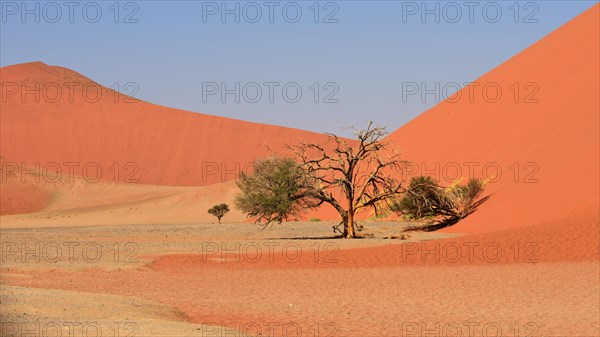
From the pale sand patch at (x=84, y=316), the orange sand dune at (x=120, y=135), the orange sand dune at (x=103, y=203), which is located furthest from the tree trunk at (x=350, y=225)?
the orange sand dune at (x=120, y=135)

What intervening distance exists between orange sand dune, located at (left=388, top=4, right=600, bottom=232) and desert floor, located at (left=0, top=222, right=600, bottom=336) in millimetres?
5770

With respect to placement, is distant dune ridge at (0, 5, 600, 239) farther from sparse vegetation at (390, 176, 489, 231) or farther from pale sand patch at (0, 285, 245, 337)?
pale sand patch at (0, 285, 245, 337)

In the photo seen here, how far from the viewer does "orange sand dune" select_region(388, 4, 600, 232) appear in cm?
3803

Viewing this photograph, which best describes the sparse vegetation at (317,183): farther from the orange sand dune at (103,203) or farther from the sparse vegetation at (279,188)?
the orange sand dune at (103,203)

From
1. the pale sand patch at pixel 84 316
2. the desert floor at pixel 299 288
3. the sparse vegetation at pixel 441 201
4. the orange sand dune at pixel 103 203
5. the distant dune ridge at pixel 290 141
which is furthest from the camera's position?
the orange sand dune at pixel 103 203

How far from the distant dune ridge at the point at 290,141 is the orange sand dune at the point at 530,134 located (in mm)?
95

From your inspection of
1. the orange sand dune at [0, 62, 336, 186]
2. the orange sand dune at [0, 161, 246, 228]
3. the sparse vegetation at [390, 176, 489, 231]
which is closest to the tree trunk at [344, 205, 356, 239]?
the sparse vegetation at [390, 176, 489, 231]

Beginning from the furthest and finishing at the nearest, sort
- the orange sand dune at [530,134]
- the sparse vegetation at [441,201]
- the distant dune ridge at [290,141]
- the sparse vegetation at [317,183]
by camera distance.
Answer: the distant dune ridge at [290,141] < the sparse vegetation at [441,201] < the orange sand dune at [530,134] < the sparse vegetation at [317,183]

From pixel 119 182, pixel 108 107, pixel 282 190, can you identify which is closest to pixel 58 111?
pixel 108 107

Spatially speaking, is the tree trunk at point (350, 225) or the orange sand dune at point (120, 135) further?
the orange sand dune at point (120, 135)

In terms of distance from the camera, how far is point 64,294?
16.3m

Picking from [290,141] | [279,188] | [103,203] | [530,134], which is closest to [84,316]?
[279,188]

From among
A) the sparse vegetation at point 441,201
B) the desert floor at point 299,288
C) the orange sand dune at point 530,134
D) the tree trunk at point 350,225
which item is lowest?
the desert floor at point 299,288

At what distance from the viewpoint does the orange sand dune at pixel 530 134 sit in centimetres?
3803
